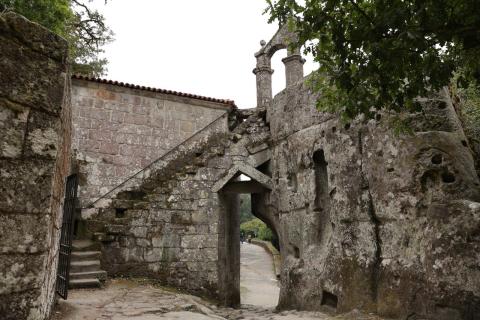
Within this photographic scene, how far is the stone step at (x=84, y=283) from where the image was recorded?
21.8 ft

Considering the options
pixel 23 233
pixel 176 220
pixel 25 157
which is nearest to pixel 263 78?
pixel 176 220

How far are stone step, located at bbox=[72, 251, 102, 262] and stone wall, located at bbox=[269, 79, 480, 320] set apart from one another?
388cm

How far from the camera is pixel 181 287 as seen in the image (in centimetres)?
812

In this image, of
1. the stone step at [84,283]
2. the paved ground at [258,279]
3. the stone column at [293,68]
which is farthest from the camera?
the stone column at [293,68]

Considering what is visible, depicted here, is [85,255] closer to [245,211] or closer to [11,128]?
[11,128]

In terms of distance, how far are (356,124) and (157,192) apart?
467 cm

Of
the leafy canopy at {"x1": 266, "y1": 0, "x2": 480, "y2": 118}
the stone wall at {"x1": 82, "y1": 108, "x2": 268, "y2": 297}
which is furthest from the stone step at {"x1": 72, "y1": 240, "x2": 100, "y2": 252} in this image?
the leafy canopy at {"x1": 266, "y1": 0, "x2": 480, "y2": 118}

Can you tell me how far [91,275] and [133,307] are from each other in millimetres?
1994

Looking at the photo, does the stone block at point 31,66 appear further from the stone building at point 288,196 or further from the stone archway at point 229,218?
the stone archway at point 229,218

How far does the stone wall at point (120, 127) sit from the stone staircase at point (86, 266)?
2.34m

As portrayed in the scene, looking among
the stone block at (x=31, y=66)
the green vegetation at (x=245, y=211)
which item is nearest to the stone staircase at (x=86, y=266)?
the stone block at (x=31, y=66)

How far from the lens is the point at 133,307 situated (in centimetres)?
548

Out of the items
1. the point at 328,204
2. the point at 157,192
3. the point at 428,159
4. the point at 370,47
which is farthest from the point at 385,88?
the point at 157,192

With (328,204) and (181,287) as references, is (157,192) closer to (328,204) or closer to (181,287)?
(181,287)
